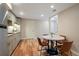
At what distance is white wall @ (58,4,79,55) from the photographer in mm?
2840

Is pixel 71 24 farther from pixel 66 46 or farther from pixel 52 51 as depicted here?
pixel 52 51

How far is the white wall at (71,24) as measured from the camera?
112 inches

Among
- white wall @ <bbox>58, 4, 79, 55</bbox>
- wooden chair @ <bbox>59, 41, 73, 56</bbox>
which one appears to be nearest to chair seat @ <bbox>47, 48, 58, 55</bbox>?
wooden chair @ <bbox>59, 41, 73, 56</bbox>

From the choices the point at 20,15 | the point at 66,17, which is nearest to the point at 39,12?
the point at 20,15

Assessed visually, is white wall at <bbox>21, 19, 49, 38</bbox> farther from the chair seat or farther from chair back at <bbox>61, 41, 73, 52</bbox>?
the chair seat

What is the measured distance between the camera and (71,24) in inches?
112

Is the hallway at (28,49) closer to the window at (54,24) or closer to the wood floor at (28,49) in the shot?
the wood floor at (28,49)

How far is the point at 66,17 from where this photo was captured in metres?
2.89

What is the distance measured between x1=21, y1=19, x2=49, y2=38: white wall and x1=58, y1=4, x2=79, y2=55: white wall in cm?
43

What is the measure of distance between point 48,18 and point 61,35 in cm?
59

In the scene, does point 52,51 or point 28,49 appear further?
point 52,51

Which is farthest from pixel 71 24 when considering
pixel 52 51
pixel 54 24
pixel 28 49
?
pixel 28 49

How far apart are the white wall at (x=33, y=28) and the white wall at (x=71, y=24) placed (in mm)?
435

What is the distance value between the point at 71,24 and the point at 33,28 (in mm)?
1037
